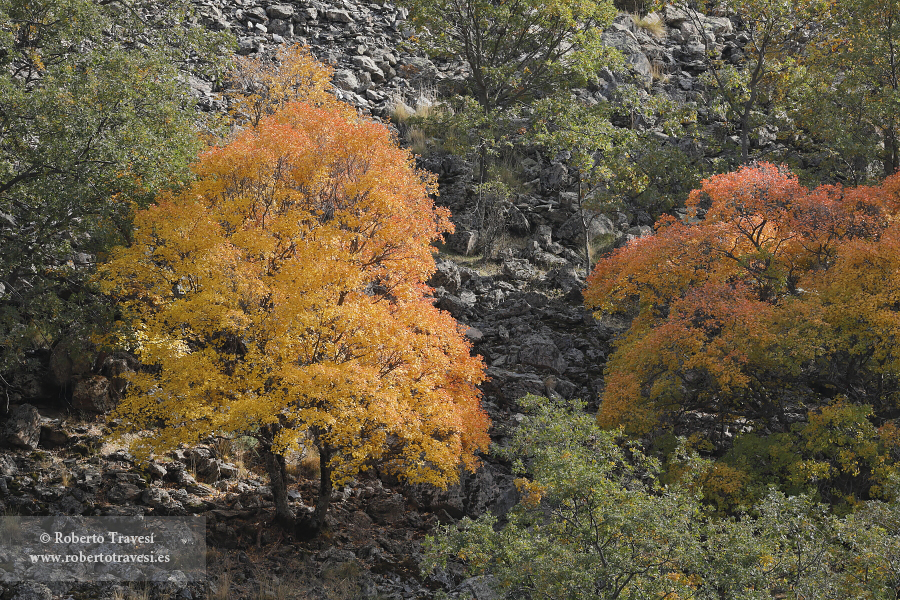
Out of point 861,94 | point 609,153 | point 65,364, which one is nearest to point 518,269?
point 609,153

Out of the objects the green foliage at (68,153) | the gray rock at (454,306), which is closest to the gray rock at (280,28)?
the gray rock at (454,306)

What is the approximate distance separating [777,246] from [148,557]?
21.0m

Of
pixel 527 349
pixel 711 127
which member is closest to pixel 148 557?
pixel 527 349

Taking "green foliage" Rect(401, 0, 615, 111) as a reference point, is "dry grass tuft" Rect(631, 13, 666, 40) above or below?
above

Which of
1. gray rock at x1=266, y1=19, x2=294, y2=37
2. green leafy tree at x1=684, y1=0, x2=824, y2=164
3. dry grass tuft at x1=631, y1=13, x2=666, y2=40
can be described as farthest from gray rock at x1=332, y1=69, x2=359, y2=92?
green leafy tree at x1=684, y1=0, x2=824, y2=164

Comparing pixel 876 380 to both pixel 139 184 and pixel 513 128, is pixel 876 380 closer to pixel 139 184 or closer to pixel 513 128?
pixel 139 184

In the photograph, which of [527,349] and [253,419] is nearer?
[253,419]

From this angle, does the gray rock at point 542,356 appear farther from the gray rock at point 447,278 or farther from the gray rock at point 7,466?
the gray rock at point 7,466

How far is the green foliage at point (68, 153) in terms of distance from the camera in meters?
17.3

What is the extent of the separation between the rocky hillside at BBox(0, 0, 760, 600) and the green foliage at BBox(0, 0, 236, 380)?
236 centimetres

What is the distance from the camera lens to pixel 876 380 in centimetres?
2023

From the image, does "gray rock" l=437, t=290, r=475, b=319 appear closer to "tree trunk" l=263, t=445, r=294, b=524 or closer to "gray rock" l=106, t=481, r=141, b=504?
"tree trunk" l=263, t=445, r=294, b=524

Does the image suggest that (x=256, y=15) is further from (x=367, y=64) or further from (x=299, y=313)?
(x=299, y=313)

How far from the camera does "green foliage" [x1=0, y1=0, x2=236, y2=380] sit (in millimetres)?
17344
